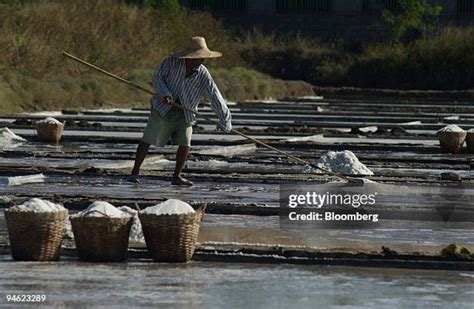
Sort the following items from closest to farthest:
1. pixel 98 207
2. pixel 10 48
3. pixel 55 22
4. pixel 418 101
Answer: pixel 98 207 → pixel 10 48 → pixel 55 22 → pixel 418 101

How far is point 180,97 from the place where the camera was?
13.3 meters

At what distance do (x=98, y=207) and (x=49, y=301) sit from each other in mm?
1389

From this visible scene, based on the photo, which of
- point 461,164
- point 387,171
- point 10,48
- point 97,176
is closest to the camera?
point 97,176

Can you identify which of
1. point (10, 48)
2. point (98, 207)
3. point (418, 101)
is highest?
point (98, 207)

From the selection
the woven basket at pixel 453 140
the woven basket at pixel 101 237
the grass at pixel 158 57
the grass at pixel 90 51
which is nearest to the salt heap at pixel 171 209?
the woven basket at pixel 101 237

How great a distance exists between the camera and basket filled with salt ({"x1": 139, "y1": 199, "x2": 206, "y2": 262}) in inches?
356

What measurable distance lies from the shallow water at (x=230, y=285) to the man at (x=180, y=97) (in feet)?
13.5

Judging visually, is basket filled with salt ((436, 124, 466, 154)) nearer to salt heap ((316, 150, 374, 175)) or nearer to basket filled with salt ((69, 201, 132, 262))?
salt heap ((316, 150, 374, 175))

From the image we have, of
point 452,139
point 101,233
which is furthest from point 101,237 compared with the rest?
point 452,139

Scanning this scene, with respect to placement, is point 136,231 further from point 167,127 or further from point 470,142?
point 470,142

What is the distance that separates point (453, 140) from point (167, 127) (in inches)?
235

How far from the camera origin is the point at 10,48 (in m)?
28.9

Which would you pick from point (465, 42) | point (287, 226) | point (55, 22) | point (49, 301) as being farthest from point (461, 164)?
point (465, 42)

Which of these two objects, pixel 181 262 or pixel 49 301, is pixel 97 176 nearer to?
pixel 181 262
